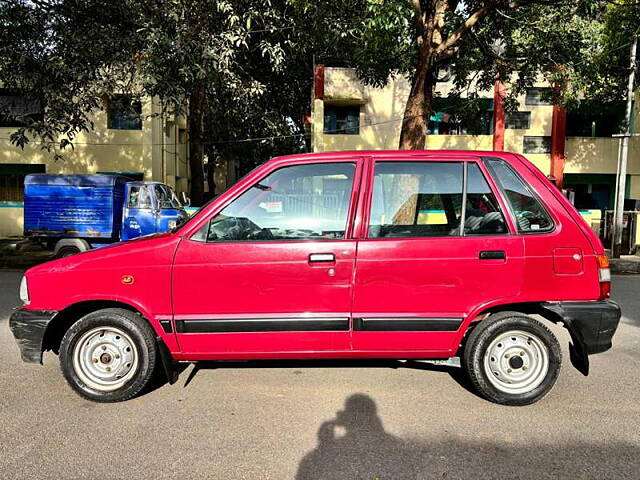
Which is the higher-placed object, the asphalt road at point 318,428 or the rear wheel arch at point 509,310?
the rear wheel arch at point 509,310

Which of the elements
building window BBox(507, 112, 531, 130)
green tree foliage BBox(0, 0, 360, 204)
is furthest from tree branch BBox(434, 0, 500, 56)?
building window BBox(507, 112, 531, 130)

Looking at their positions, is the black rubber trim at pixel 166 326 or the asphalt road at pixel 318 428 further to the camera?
the black rubber trim at pixel 166 326

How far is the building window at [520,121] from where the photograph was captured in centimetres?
2297

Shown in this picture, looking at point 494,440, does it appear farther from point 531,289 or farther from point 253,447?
point 253,447

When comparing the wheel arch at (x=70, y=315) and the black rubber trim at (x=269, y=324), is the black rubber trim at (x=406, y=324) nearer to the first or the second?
the black rubber trim at (x=269, y=324)

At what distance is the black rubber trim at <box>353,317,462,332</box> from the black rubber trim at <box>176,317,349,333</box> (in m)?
0.13

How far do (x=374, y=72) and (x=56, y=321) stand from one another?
32.8ft

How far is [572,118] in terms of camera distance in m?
24.5

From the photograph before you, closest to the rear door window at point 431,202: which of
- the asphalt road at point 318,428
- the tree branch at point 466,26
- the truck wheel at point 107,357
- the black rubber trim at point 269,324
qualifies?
the black rubber trim at point 269,324

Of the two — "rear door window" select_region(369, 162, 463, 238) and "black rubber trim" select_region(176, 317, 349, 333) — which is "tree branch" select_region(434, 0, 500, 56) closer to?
"rear door window" select_region(369, 162, 463, 238)

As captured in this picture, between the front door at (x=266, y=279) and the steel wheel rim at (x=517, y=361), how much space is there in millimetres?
1146

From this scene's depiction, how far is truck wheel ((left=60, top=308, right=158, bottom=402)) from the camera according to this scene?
338 centimetres

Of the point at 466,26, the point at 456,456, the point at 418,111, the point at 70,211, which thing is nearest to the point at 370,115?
the point at 418,111

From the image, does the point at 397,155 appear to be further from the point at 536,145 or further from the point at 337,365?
the point at 536,145
